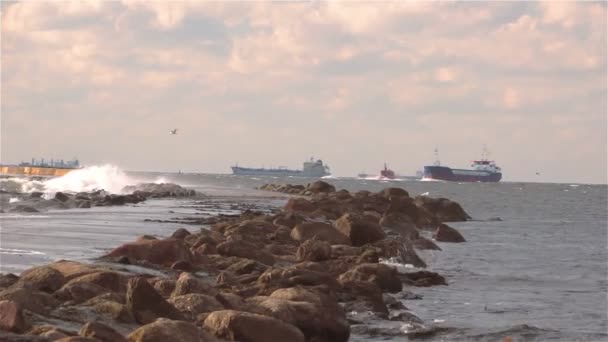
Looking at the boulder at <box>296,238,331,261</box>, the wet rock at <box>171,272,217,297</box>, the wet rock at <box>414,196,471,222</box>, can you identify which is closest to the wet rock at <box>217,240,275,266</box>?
the boulder at <box>296,238,331,261</box>

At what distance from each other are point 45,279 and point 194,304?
8.90 feet

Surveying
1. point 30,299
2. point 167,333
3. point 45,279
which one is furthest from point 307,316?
point 45,279

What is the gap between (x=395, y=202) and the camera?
137 ft

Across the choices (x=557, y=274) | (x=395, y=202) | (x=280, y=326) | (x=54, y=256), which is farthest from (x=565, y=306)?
(x=395, y=202)

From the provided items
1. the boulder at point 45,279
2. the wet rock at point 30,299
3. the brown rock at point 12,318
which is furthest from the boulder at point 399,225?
the brown rock at point 12,318

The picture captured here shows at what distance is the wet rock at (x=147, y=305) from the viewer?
11102 mm

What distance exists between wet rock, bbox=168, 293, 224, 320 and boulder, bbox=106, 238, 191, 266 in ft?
19.6

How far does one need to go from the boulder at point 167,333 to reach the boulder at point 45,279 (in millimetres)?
3774

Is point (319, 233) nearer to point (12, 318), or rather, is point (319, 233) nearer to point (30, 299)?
point (30, 299)

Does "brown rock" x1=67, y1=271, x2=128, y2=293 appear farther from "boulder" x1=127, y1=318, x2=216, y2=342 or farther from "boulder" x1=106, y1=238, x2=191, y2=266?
"boulder" x1=106, y1=238, x2=191, y2=266

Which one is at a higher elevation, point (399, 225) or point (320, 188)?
point (320, 188)

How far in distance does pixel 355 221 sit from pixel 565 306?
899 centimetres

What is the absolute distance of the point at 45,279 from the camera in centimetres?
1306

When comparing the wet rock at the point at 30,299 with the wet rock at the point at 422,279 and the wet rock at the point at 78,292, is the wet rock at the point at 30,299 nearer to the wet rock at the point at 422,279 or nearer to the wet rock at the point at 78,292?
the wet rock at the point at 78,292
